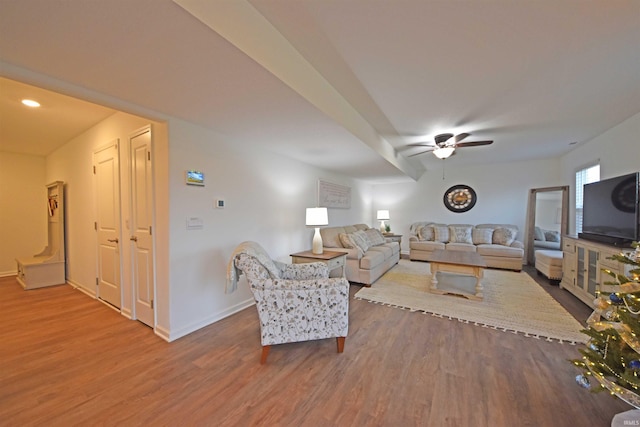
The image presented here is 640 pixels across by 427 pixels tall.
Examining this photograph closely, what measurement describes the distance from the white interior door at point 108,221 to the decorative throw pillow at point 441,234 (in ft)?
20.2

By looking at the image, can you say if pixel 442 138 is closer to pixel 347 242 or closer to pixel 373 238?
pixel 347 242

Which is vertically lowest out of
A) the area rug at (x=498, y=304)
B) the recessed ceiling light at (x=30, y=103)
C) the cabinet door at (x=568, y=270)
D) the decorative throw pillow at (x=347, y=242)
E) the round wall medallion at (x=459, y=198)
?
the area rug at (x=498, y=304)

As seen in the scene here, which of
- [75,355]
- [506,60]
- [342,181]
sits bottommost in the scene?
[75,355]

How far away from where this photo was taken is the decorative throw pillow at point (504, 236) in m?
5.32

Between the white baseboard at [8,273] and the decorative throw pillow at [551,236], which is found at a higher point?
the decorative throw pillow at [551,236]

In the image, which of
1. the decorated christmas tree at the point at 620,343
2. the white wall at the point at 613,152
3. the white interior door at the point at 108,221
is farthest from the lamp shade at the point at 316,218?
the white wall at the point at 613,152

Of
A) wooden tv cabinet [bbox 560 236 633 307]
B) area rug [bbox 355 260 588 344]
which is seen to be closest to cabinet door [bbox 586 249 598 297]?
wooden tv cabinet [bbox 560 236 633 307]

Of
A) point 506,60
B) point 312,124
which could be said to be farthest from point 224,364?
point 506,60

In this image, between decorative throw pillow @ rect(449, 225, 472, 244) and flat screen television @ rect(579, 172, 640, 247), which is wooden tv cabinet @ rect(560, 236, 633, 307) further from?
decorative throw pillow @ rect(449, 225, 472, 244)

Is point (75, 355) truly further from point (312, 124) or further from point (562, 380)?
point (562, 380)

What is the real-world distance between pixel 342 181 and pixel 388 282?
2573 millimetres

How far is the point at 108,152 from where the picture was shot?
306 centimetres

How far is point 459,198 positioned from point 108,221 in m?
7.28

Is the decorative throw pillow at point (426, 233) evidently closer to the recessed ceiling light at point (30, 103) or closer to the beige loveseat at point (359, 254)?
the beige loveseat at point (359, 254)
